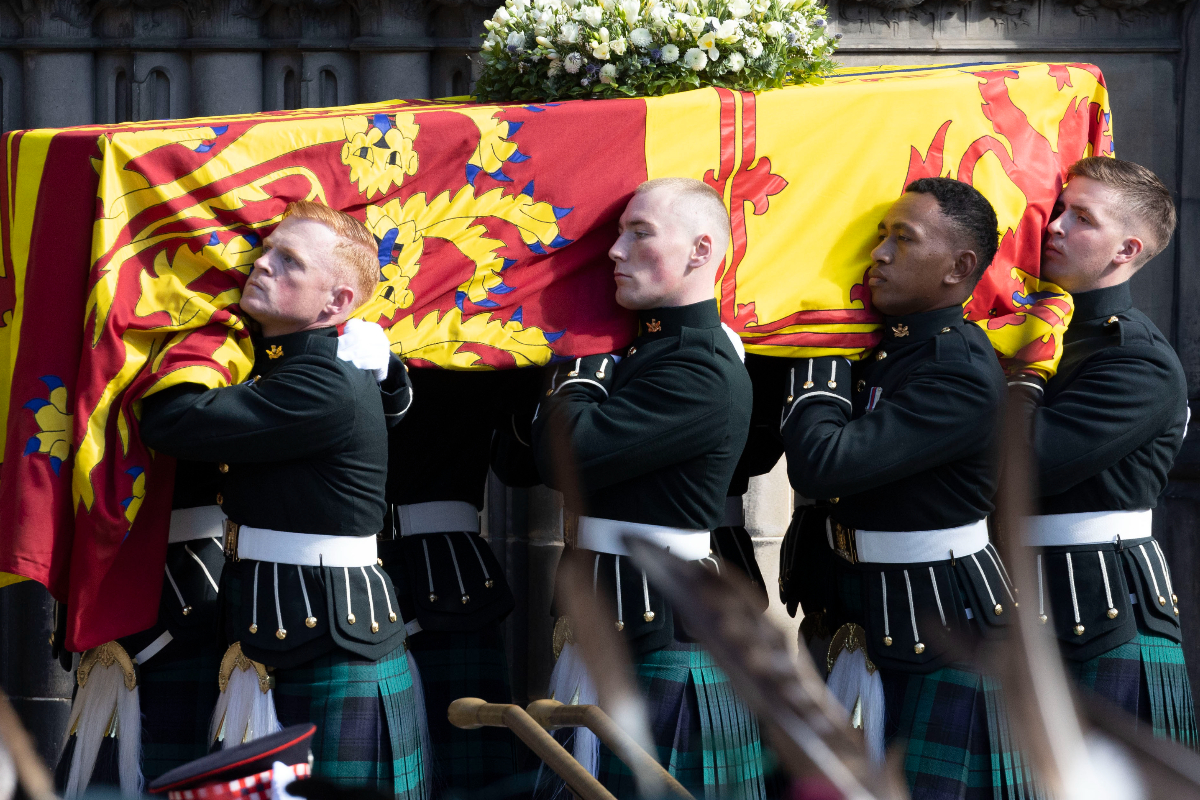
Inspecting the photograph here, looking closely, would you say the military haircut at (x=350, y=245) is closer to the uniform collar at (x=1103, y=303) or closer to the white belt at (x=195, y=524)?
the white belt at (x=195, y=524)

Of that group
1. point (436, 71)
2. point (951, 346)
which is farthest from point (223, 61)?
point (951, 346)

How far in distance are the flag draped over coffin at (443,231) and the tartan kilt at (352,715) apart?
38 cm

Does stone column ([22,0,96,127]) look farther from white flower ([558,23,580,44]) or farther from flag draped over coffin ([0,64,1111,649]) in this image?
white flower ([558,23,580,44])

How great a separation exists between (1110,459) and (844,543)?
2.11ft

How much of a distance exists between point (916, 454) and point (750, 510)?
1654 millimetres

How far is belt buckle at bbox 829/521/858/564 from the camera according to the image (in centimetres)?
344

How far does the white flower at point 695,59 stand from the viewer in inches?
137

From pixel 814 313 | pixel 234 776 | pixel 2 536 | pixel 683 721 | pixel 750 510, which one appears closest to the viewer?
pixel 234 776

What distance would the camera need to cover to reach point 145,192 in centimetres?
302

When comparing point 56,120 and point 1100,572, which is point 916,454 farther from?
point 56,120

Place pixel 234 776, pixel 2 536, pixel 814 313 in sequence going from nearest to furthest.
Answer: pixel 234 776
pixel 2 536
pixel 814 313

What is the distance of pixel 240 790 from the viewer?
5.45ft

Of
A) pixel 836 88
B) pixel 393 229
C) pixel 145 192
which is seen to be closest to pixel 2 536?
pixel 145 192

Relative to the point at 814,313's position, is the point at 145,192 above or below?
above
